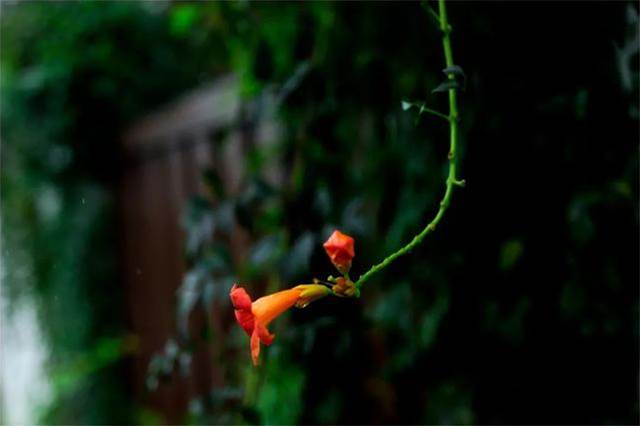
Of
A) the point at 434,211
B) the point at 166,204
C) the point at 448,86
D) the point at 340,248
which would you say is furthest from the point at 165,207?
the point at 340,248

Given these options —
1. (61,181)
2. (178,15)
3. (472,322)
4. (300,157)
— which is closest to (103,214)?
(61,181)

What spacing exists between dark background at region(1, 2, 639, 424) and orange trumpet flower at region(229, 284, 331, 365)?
15.9 inches

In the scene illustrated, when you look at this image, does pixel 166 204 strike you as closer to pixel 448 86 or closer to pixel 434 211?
pixel 434 211

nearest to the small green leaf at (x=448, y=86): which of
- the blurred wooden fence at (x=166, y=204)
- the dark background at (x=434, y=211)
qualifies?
the dark background at (x=434, y=211)

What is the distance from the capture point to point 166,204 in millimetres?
2963

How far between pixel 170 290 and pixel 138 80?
3.07ft

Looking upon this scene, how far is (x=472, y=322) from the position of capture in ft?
3.53

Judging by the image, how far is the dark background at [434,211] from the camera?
0.92 meters

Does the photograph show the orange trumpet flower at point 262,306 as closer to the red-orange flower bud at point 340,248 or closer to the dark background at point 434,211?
the red-orange flower bud at point 340,248

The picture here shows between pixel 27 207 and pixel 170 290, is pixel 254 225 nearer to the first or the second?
pixel 170 290

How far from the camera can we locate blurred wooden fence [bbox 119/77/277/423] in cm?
253

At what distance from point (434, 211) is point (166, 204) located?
2.07 metres

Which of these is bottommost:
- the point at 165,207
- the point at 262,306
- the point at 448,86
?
the point at 262,306

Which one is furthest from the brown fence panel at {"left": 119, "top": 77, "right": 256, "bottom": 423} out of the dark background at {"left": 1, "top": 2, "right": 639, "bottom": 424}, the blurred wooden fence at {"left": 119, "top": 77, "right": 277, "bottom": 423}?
the dark background at {"left": 1, "top": 2, "right": 639, "bottom": 424}
